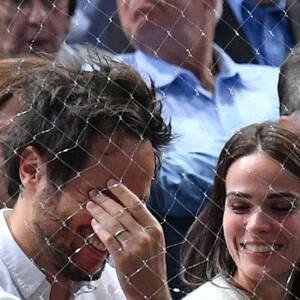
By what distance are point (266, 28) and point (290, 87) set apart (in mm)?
183

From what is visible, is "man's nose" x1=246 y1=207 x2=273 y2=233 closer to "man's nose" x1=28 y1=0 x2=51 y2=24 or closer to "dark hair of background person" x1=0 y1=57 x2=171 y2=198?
"dark hair of background person" x1=0 y1=57 x2=171 y2=198

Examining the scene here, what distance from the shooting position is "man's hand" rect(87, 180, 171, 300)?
1.44m

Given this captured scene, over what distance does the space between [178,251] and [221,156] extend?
0.54 ft

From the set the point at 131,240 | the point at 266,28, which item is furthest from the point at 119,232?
the point at 266,28

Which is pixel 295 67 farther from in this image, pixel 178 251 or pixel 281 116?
pixel 178 251

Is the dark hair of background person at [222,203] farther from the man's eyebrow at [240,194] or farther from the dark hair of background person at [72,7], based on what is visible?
the dark hair of background person at [72,7]

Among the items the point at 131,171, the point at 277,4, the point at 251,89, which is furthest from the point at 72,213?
the point at 277,4

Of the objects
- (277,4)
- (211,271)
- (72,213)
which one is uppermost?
(277,4)

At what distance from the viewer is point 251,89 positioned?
178cm

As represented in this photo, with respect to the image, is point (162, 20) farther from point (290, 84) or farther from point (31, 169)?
point (31, 169)

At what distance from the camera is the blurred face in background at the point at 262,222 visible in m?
1.50

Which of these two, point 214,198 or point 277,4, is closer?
point 214,198

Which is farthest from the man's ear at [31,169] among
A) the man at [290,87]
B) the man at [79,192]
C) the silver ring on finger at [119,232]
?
the man at [290,87]

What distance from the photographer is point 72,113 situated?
1.48 meters
